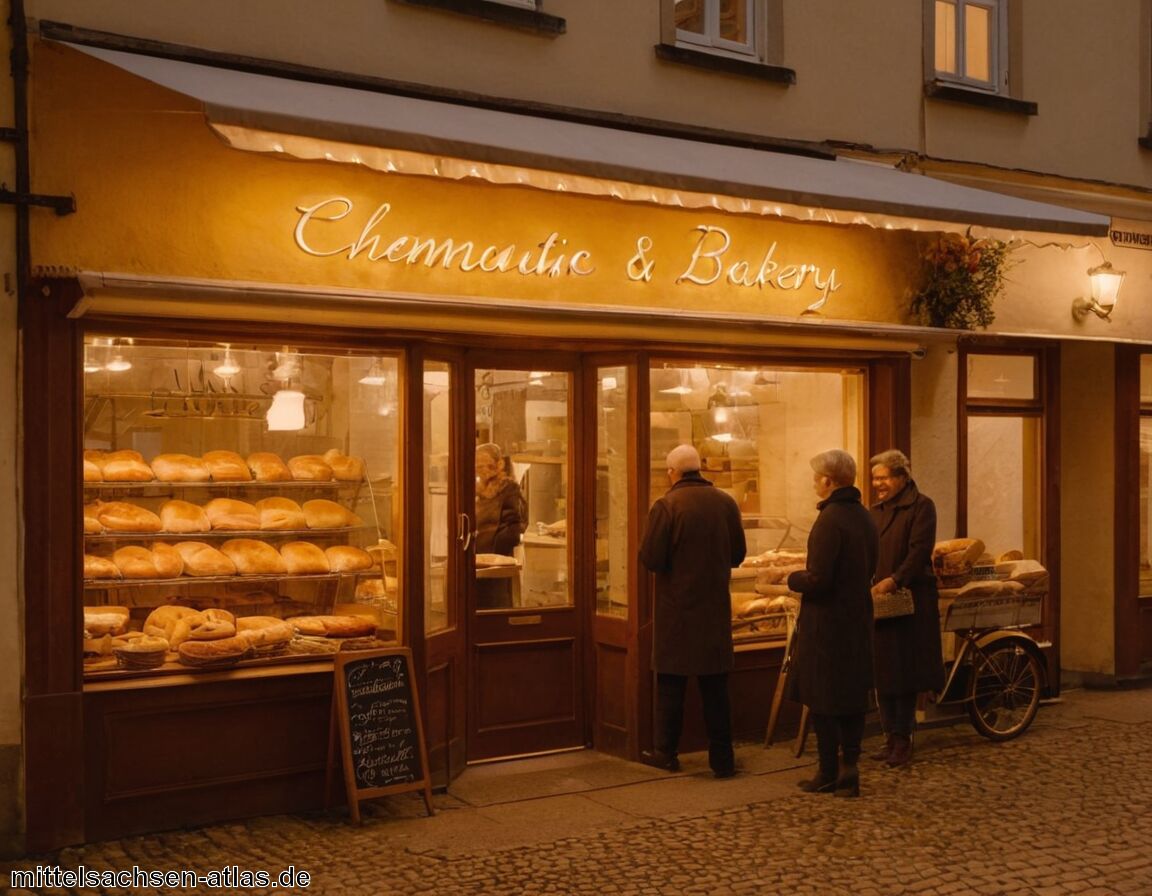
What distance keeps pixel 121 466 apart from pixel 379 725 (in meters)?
2.01

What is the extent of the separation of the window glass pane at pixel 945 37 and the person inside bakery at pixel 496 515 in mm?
5048

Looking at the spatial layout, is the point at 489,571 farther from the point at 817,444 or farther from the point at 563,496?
the point at 817,444

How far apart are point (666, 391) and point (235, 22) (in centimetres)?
360

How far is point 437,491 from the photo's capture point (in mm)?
8406

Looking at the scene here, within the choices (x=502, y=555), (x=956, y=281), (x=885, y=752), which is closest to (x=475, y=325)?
(x=502, y=555)

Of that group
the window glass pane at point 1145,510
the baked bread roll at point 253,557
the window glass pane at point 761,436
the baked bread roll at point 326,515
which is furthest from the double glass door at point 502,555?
the window glass pane at point 1145,510

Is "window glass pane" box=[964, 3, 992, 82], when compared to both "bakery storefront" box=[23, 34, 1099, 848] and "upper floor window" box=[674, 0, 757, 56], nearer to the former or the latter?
"bakery storefront" box=[23, 34, 1099, 848]

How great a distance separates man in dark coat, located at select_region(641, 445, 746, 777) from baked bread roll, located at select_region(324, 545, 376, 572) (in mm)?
1704

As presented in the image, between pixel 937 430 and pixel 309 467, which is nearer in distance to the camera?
pixel 309 467

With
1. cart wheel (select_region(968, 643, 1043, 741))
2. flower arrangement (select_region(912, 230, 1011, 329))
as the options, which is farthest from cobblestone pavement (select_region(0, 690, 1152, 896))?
flower arrangement (select_region(912, 230, 1011, 329))

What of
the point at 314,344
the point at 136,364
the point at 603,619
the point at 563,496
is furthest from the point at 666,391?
the point at 136,364

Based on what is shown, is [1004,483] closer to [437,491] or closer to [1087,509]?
[1087,509]

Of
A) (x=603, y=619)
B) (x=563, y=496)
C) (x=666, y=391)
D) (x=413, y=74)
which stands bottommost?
(x=603, y=619)

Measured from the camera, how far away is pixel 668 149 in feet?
27.7
